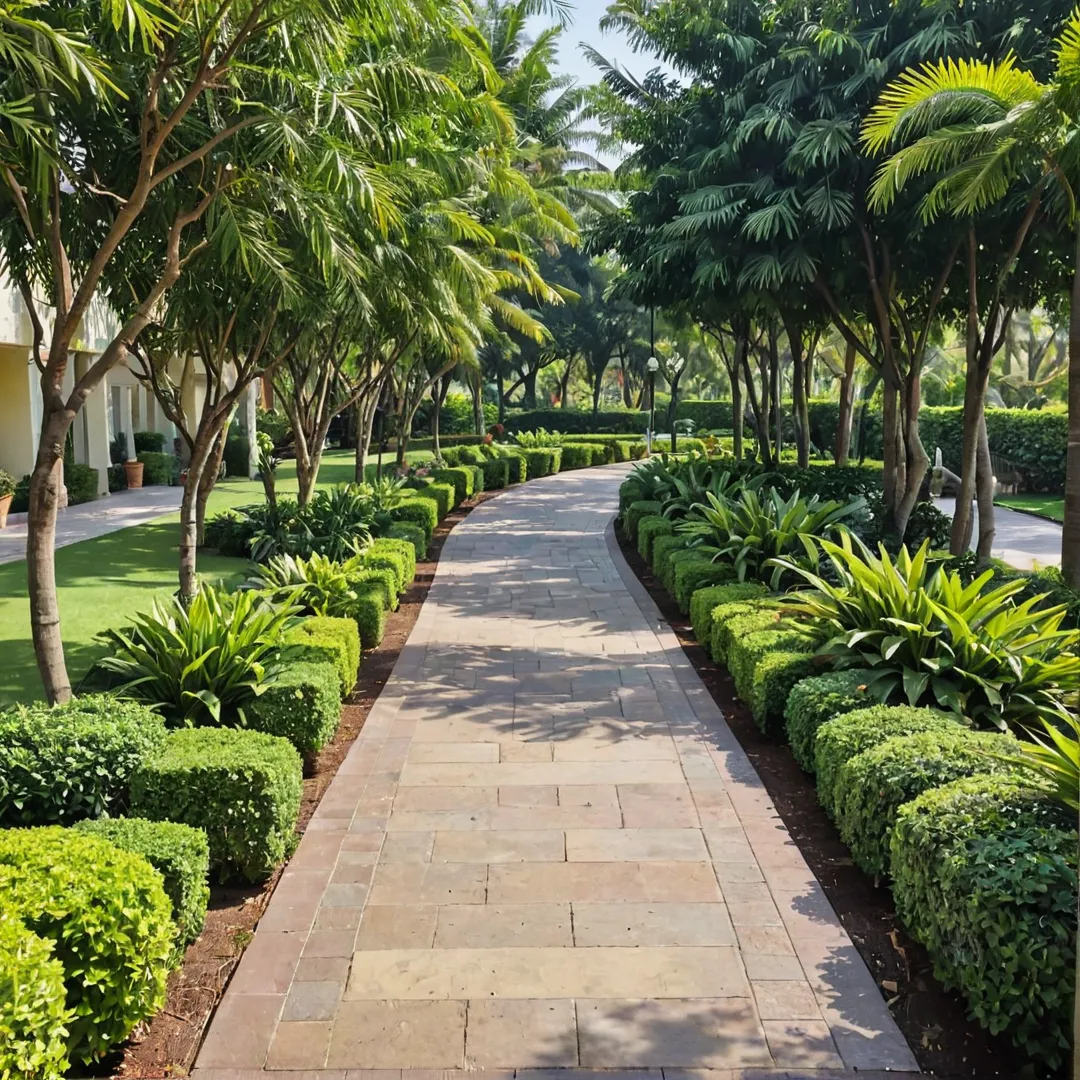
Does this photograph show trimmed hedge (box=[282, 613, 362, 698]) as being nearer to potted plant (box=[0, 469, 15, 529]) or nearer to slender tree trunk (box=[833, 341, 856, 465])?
potted plant (box=[0, 469, 15, 529])

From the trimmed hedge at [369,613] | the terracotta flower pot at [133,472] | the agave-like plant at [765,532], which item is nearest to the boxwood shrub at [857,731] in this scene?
the agave-like plant at [765,532]

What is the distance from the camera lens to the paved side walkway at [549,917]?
353 cm

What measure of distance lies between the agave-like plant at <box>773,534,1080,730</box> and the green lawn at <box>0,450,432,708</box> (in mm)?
5639

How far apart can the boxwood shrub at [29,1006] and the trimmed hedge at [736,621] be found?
17.0 ft

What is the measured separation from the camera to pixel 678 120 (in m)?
14.3

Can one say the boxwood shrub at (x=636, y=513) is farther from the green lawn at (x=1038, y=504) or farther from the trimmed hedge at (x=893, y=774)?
the green lawn at (x=1038, y=504)

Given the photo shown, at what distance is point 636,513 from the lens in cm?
1498

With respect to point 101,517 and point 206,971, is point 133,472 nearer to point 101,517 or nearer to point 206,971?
point 101,517

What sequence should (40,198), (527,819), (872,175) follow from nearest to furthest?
1. (527,819)
2. (40,198)
3. (872,175)

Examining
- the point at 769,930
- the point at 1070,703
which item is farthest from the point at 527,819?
the point at 1070,703

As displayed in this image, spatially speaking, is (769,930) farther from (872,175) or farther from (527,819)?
(872,175)

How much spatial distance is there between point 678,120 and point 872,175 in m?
3.49

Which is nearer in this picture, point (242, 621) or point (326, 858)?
Result: point (326, 858)

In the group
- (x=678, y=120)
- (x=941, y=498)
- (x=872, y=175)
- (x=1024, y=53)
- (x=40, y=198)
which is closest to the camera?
(x=40, y=198)
